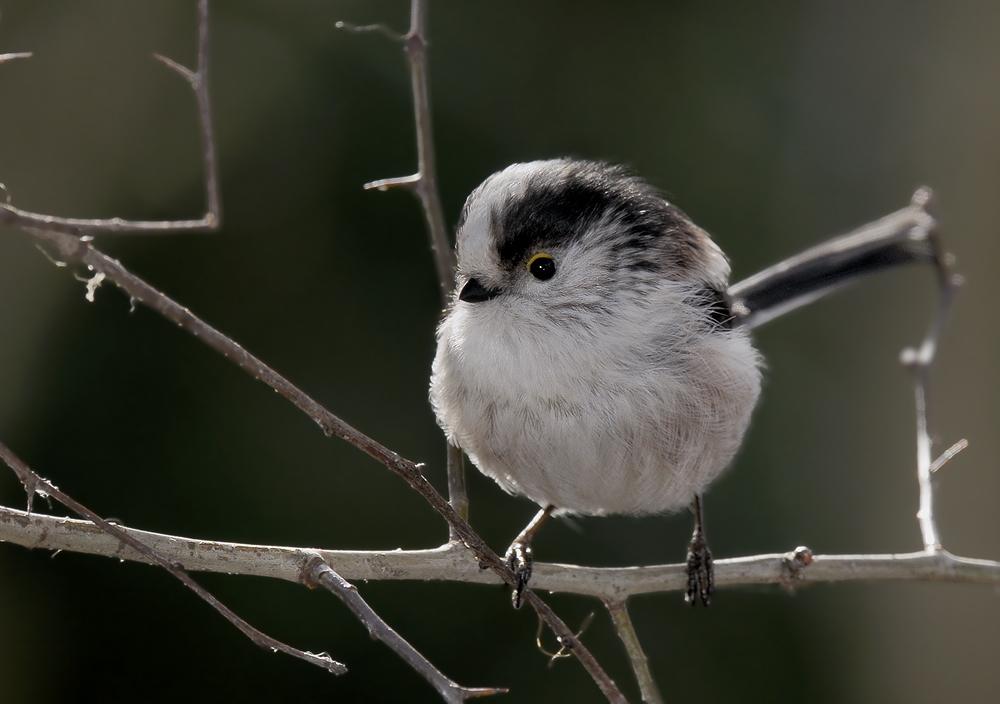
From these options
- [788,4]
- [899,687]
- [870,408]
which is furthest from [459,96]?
[899,687]

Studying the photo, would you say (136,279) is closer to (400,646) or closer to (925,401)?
(400,646)

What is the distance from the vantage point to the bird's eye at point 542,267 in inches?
69.5

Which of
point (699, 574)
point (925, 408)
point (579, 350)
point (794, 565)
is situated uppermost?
point (579, 350)

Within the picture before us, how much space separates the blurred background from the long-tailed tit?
111 centimetres

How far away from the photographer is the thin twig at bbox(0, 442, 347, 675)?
46.6 inches

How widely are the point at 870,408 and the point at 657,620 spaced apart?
1.45 meters

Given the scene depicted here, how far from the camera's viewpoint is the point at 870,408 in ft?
12.5

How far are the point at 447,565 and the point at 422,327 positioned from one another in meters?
1.62

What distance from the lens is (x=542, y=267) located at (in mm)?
1767

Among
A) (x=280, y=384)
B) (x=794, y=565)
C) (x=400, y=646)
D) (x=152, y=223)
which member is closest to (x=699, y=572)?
(x=794, y=565)

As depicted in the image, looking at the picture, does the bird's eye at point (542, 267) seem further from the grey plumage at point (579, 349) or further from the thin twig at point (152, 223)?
the thin twig at point (152, 223)

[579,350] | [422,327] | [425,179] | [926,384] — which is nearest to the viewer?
[579,350]

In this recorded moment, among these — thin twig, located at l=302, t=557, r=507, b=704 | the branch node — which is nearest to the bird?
the branch node

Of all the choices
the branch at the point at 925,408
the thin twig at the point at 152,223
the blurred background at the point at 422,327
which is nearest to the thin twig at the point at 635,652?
the branch at the point at 925,408
